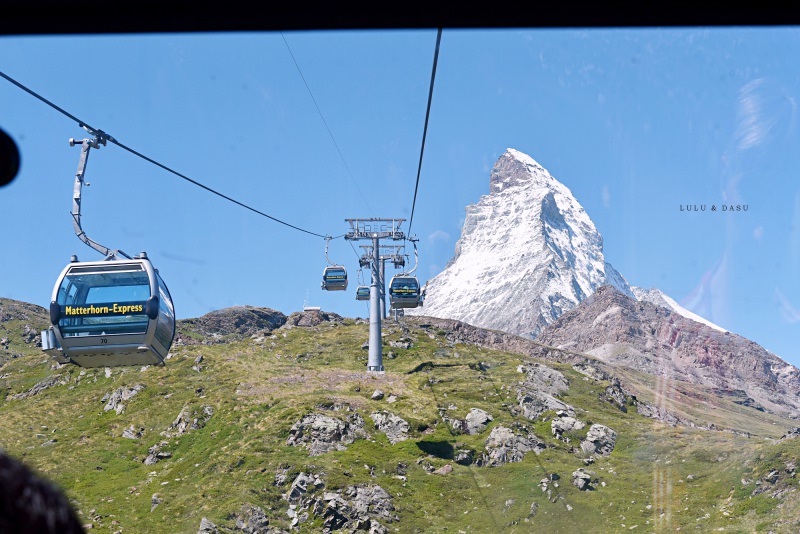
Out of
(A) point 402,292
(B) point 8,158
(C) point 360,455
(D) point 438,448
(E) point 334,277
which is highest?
(E) point 334,277

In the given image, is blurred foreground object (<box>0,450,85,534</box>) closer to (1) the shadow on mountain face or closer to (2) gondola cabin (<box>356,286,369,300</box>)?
(1) the shadow on mountain face

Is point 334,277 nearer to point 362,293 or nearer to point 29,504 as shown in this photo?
point 362,293

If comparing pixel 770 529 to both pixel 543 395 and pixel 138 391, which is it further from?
pixel 138 391

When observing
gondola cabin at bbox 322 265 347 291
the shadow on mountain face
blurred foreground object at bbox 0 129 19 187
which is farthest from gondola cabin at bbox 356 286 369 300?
blurred foreground object at bbox 0 129 19 187

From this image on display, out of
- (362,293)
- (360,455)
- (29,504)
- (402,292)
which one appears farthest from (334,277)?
(29,504)

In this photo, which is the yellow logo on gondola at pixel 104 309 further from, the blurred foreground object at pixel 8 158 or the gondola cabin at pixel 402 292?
the gondola cabin at pixel 402 292

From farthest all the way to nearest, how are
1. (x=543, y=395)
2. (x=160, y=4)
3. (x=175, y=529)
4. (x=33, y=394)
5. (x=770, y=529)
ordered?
(x=33, y=394)
(x=543, y=395)
(x=175, y=529)
(x=770, y=529)
(x=160, y=4)

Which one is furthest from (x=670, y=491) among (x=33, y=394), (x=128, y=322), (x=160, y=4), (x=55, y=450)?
(x=33, y=394)
